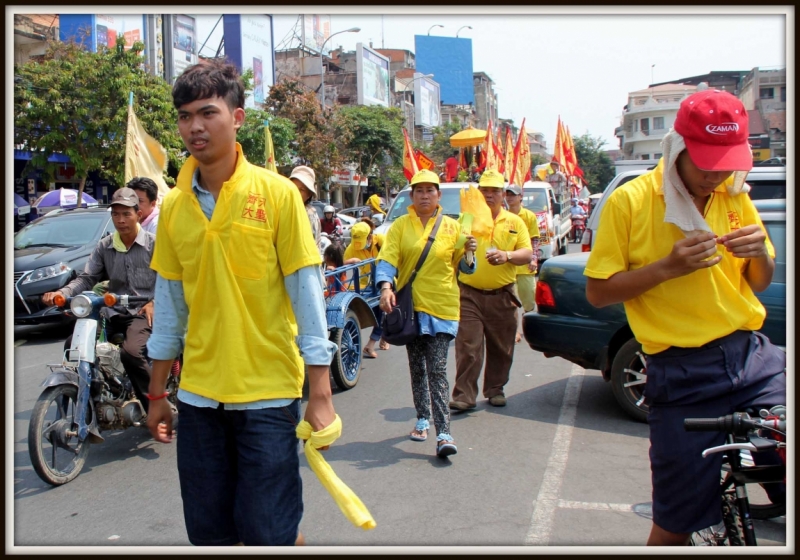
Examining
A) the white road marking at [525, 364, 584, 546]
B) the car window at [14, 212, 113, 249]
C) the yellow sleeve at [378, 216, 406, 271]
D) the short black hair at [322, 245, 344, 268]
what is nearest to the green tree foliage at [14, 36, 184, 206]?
the car window at [14, 212, 113, 249]

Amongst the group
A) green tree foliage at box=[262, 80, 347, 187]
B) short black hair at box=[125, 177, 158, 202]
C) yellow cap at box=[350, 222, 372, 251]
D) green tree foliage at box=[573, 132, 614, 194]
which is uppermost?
green tree foliage at box=[573, 132, 614, 194]

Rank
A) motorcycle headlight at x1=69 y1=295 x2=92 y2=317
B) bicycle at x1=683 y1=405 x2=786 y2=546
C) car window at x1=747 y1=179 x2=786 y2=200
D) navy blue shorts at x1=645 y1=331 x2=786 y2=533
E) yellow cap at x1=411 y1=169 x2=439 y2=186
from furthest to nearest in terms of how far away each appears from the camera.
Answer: car window at x1=747 y1=179 x2=786 y2=200, yellow cap at x1=411 y1=169 x2=439 y2=186, motorcycle headlight at x1=69 y1=295 x2=92 y2=317, navy blue shorts at x1=645 y1=331 x2=786 y2=533, bicycle at x1=683 y1=405 x2=786 y2=546

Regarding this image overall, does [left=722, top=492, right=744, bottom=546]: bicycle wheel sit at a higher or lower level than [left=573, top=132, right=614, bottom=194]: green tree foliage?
lower

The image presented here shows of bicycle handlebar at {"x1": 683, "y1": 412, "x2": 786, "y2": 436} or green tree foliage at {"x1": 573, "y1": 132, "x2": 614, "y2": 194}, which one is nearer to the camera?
bicycle handlebar at {"x1": 683, "y1": 412, "x2": 786, "y2": 436}

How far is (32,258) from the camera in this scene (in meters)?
10.2

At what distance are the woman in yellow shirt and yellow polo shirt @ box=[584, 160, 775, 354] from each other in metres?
2.54

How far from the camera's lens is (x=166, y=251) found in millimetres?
2670

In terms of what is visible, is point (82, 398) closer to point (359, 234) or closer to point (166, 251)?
point (166, 251)

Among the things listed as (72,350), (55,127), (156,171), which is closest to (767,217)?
(72,350)

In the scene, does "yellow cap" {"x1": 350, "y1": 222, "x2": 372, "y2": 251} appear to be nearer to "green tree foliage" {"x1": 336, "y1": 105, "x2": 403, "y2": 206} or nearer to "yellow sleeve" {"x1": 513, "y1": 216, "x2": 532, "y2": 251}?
"yellow sleeve" {"x1": 513, "y1": 216, "x2": 532, "y2": 251}

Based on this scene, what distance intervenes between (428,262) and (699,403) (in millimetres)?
2823

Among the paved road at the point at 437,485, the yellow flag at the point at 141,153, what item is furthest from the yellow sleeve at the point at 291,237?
the yellow flag at the point at 141,153

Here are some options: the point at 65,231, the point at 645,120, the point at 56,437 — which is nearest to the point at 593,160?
the point at 645,120

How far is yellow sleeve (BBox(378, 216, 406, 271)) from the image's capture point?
5215 mm
